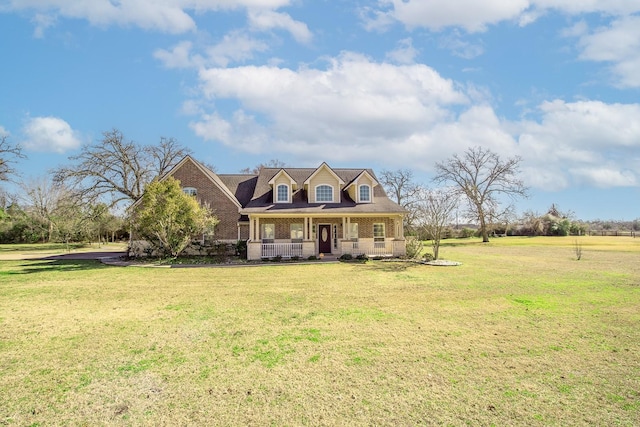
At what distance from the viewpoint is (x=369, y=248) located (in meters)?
23.3

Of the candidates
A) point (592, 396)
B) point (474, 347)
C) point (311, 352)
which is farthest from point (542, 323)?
point (311, 352)

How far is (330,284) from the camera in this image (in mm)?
13820

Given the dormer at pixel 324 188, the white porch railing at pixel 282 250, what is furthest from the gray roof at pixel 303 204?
the white porch railing at pixel 282 250

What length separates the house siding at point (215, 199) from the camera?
85.7ft

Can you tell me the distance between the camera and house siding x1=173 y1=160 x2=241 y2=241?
85.7ft

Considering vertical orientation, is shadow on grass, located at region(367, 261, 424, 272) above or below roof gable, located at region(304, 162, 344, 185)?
below

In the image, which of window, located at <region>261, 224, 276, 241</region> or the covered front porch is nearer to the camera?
the covered front porch

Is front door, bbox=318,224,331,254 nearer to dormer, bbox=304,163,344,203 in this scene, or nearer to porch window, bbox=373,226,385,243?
dormer, bbox=304,163,344,203

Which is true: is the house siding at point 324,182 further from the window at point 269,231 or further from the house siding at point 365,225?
the window at point 269,231

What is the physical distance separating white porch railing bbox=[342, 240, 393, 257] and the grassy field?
1060cm

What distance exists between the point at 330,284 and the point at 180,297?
18.5ft

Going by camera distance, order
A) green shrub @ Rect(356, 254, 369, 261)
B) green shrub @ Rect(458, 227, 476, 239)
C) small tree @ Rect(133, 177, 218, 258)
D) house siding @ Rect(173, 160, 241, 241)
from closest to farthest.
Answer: small tree @ Rect(133, 177, 218, 258)
green shrub @ Rect(356, 254, 369, 261)
house siding @ Rect(173, 160, 241, 241)
green shrub @ Rect(458, 227, 476, 239)

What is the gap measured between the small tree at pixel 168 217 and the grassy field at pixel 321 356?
865cm

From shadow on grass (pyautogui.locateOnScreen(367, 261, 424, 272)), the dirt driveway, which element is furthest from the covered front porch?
the dirt driveway
